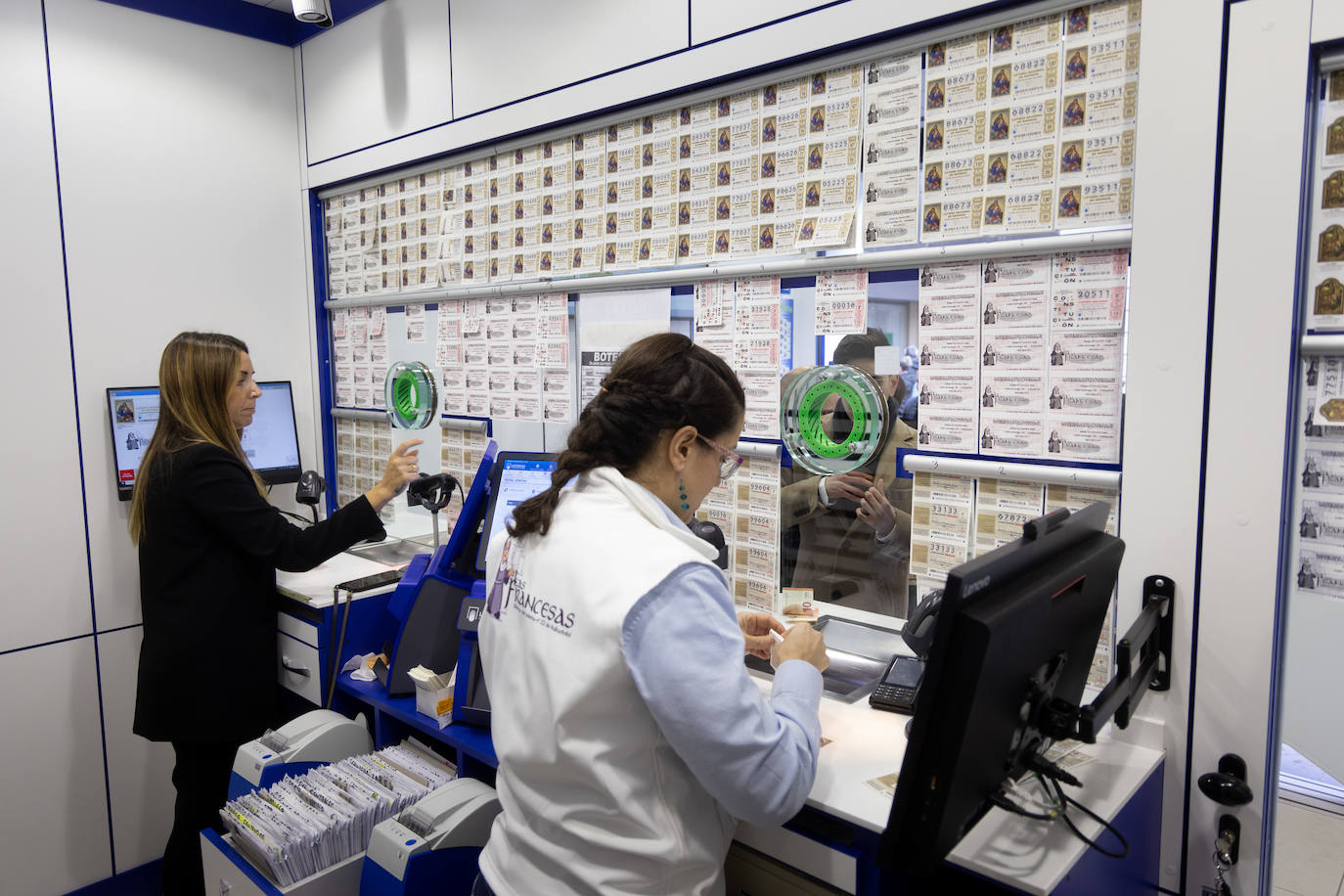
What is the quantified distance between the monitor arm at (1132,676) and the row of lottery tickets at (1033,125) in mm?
771

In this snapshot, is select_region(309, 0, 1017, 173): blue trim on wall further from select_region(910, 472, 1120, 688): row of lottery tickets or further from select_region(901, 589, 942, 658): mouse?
select_region(901, 589, 942, 658): mouse

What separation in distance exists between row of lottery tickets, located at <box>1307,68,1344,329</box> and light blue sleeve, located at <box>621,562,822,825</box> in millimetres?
1242

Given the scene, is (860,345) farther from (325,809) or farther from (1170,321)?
(325,809)

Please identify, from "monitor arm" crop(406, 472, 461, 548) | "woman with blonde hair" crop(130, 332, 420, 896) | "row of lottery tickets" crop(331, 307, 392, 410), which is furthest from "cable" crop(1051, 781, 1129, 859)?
"row of lottery tickets" crop(331, 307, 392, 410)

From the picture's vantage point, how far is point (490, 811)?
1882mm

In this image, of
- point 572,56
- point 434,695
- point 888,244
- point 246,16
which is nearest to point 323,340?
point 246,16

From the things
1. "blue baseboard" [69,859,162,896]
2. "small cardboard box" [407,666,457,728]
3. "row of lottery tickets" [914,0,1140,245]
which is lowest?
"blue baseboard" [69,859,162,896]

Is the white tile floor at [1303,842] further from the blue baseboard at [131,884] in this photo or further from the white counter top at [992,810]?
the blue baseboard at [131,884]

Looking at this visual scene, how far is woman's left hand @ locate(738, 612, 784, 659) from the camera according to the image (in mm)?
1654

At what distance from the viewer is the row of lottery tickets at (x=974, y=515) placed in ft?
5.85

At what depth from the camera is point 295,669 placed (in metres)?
2.61

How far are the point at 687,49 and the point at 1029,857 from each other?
208cm

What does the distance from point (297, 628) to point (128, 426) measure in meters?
1.17

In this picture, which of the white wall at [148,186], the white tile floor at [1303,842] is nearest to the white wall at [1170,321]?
the white tile floor at [1303,842]
